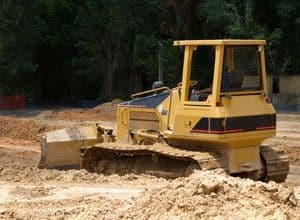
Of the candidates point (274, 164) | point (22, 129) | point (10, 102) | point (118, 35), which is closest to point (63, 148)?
point (274, 164)

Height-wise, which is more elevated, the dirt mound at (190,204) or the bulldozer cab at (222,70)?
the bulldozer cab at (222,70)

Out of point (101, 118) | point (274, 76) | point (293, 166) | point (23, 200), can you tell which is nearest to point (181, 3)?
point (274, 76)

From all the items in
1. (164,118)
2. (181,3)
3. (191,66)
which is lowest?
(164,118)

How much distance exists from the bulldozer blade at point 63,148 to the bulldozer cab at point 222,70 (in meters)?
3.02

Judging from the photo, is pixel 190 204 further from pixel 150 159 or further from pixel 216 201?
pixel 150 159

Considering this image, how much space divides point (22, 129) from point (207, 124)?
13.1 m

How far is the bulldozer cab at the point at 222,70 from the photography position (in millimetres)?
9867

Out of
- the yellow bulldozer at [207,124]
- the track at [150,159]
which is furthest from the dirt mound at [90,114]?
the yellow bulldozer at [207,124]

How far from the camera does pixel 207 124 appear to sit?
9906 millimetres

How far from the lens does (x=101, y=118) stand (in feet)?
83.8

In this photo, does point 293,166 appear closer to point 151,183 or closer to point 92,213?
point 151,183

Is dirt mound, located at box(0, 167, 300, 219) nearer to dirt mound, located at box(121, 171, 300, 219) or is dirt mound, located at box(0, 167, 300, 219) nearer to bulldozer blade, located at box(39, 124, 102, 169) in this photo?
dirt mound, located at box(121, 171, 300, 219)

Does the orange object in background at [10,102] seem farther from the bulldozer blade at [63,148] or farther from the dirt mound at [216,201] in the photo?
the dirt mound at [216,201]

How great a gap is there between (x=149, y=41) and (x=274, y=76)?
597cm
